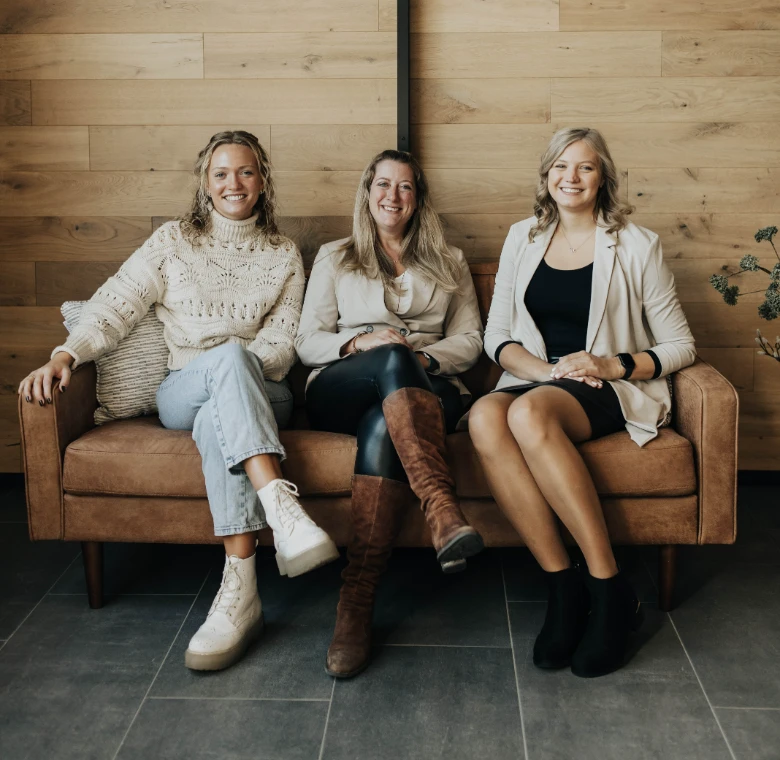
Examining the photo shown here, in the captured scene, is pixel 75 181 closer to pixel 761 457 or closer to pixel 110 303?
pixel 110 303

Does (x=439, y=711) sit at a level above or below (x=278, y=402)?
below

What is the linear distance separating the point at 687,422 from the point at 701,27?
138 centimetres

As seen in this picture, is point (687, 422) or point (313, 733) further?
point (687, 422)

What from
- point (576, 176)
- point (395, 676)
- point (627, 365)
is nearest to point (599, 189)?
point (576, 176)

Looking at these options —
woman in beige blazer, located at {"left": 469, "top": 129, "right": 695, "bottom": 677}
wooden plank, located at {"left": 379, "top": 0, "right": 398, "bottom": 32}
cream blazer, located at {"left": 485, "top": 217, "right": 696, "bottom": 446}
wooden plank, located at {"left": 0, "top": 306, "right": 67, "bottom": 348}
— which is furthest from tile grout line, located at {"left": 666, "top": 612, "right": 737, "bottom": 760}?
wooden plank, located at {"left": 0, "top": 306, "right": 67, "bottom": 348}

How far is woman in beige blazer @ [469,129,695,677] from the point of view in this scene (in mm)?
1807

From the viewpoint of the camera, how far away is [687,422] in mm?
2010

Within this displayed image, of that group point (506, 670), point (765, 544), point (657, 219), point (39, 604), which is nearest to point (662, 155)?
point (657, 219)

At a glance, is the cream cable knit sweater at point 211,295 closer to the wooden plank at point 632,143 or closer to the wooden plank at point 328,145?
the wooden plank at point 328,145

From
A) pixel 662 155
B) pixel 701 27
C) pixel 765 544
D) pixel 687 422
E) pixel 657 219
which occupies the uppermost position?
pixel 701 27

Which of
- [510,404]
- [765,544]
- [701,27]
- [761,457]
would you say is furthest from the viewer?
[761,457]

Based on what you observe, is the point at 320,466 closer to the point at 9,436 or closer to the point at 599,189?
the point at 599,189

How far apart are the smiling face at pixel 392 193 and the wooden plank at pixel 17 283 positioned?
1.28 metres

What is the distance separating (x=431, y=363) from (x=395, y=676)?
832 millimetres
